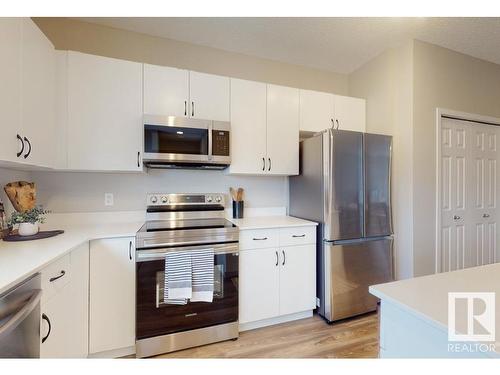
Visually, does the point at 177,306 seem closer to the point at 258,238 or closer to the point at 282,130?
the point at 258,238

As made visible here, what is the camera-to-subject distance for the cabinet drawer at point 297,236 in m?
2.05

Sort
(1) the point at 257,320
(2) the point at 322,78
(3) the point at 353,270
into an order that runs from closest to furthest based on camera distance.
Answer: (1) the point at 257,320, (3) the point at 353,270, (2) the point at 322,78

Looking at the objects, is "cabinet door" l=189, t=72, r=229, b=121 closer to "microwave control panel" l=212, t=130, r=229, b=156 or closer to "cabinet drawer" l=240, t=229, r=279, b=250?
"microwave control panel" l=212, t=130, r=229, b=156

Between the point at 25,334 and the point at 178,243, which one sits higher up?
the point at 178,243

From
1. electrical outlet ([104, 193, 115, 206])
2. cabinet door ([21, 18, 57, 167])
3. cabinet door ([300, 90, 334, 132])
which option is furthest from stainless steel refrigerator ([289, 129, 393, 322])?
cabinet door ([21, 18, 57, 167])

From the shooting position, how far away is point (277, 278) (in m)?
2.03

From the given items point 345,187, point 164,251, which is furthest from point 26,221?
point 345,187

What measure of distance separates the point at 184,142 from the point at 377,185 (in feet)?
5.87

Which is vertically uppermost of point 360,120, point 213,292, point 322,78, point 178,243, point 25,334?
point 322,78

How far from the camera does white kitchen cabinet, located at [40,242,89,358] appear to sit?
112 centimetres
